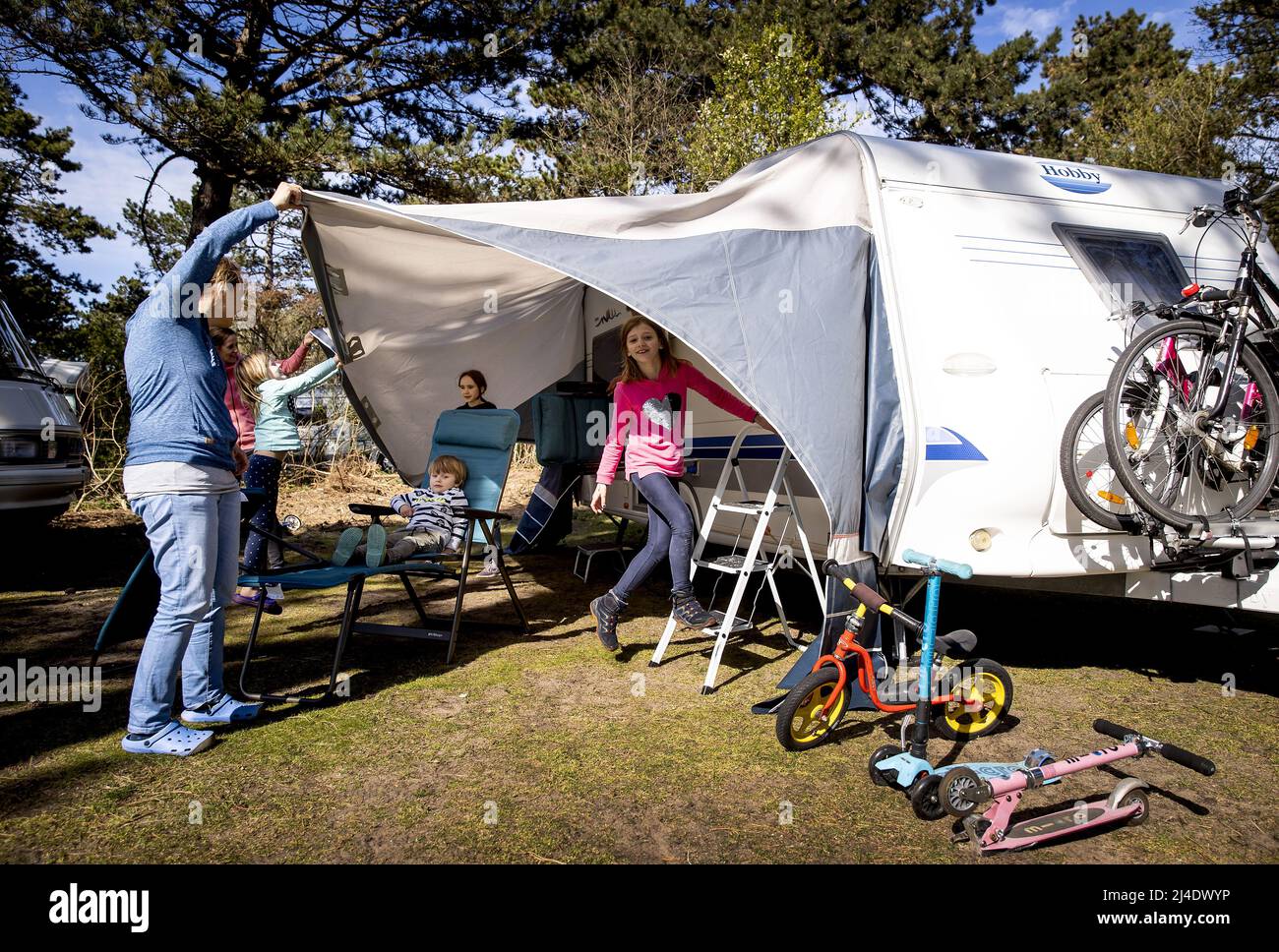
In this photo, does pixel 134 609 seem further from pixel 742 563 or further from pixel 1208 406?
pixel 1208 406

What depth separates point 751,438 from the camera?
15.2 feet

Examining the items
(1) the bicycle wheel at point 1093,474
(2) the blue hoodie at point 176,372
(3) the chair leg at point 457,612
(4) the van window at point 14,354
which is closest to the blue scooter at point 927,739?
(1) the bicycle wheel at point 1093,474

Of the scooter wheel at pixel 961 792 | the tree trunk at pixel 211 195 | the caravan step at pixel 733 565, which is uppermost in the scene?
the tree trunk at pixel 211 195

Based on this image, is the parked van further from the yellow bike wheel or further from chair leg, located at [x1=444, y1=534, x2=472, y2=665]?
the yellow bike wheel

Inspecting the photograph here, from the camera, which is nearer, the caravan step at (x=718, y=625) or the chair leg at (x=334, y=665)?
the chair leg at (x=334, y=665)

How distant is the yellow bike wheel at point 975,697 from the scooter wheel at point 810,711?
40 cm

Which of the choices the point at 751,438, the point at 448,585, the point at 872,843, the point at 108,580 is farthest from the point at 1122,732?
the point at 108,580

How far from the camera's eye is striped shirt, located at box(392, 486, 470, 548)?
4664 mm

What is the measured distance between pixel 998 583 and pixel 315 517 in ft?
24.4

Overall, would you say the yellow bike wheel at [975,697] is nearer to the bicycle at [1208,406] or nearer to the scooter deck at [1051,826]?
the scooter deck at [1051,826]

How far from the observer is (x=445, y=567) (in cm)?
466

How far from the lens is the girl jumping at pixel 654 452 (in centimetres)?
396

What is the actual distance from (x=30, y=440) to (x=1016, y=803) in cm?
629

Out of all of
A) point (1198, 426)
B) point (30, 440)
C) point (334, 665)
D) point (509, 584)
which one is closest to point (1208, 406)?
point (1198, 426)
